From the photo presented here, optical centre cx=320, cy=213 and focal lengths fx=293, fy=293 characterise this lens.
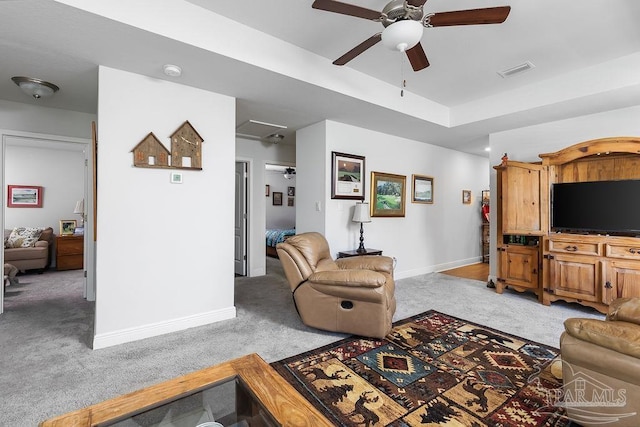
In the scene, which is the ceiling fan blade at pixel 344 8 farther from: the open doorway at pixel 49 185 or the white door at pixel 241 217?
the open doorway at pixel 49 185

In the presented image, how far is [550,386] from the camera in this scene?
1.90 m

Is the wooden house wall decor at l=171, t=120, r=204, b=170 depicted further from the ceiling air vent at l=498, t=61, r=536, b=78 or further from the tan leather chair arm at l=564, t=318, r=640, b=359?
the ceiling air vent at l=498, t=61, r=536, b=78

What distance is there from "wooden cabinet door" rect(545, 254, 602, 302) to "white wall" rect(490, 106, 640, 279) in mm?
1049

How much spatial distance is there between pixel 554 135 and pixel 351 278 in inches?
146

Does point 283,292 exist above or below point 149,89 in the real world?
below

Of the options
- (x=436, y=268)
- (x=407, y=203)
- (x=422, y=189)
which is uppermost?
(x=422, y=189)

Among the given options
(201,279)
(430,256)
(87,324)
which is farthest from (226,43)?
(430,256)

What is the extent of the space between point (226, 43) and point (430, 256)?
4.69 meters

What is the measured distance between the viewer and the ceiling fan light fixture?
2.78 m

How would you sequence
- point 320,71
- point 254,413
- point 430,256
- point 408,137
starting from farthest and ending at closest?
point 430,256 → point 408,137 → point 320,71 → point 254,413

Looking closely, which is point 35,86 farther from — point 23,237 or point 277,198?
point 277,198

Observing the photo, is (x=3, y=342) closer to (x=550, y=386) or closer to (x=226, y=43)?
(x=226, y=43)

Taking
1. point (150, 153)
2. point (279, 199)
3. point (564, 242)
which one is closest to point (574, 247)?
point (564, 242)

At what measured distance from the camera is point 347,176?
424cm
